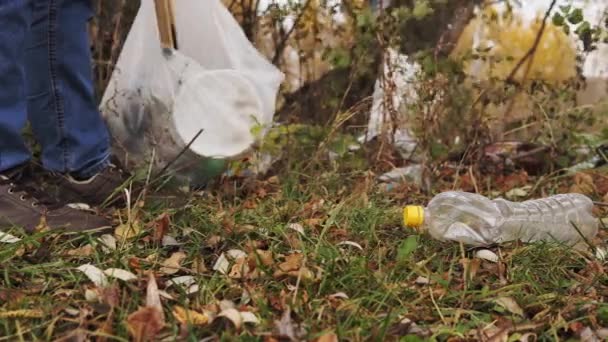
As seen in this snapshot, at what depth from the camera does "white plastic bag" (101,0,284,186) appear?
2457mm

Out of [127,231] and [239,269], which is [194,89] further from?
[239,269]

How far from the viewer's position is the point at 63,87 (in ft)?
7.32

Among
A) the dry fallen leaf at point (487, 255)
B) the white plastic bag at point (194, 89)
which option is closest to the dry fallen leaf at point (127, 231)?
the white plastic bag at point (194, 89)

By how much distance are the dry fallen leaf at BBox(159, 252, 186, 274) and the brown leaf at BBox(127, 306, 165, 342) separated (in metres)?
0.35

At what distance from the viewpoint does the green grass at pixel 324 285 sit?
4.52 feet

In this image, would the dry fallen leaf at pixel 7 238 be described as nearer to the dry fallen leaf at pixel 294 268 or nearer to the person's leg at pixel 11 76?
the person's leg at pixel 11 76

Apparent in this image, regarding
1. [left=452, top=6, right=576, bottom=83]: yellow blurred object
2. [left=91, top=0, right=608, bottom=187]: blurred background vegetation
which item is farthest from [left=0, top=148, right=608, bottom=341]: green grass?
[left=452, top=6, right=576, bottom=83]: yellow blurred object

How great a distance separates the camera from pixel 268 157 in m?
3.02

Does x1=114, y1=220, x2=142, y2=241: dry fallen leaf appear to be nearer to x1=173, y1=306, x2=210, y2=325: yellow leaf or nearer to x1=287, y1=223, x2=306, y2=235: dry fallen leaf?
x1=287, y1=223, x2=306, y2=235: dry fallen leaf

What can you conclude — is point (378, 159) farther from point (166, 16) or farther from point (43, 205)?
point (43, 205)

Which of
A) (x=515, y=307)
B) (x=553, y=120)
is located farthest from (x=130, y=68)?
(x=553, y=120)

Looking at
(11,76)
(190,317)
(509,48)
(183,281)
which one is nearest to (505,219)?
(183,281)

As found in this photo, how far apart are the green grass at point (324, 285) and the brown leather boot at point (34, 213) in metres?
0.08

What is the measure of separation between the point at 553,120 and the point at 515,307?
1823 mm
